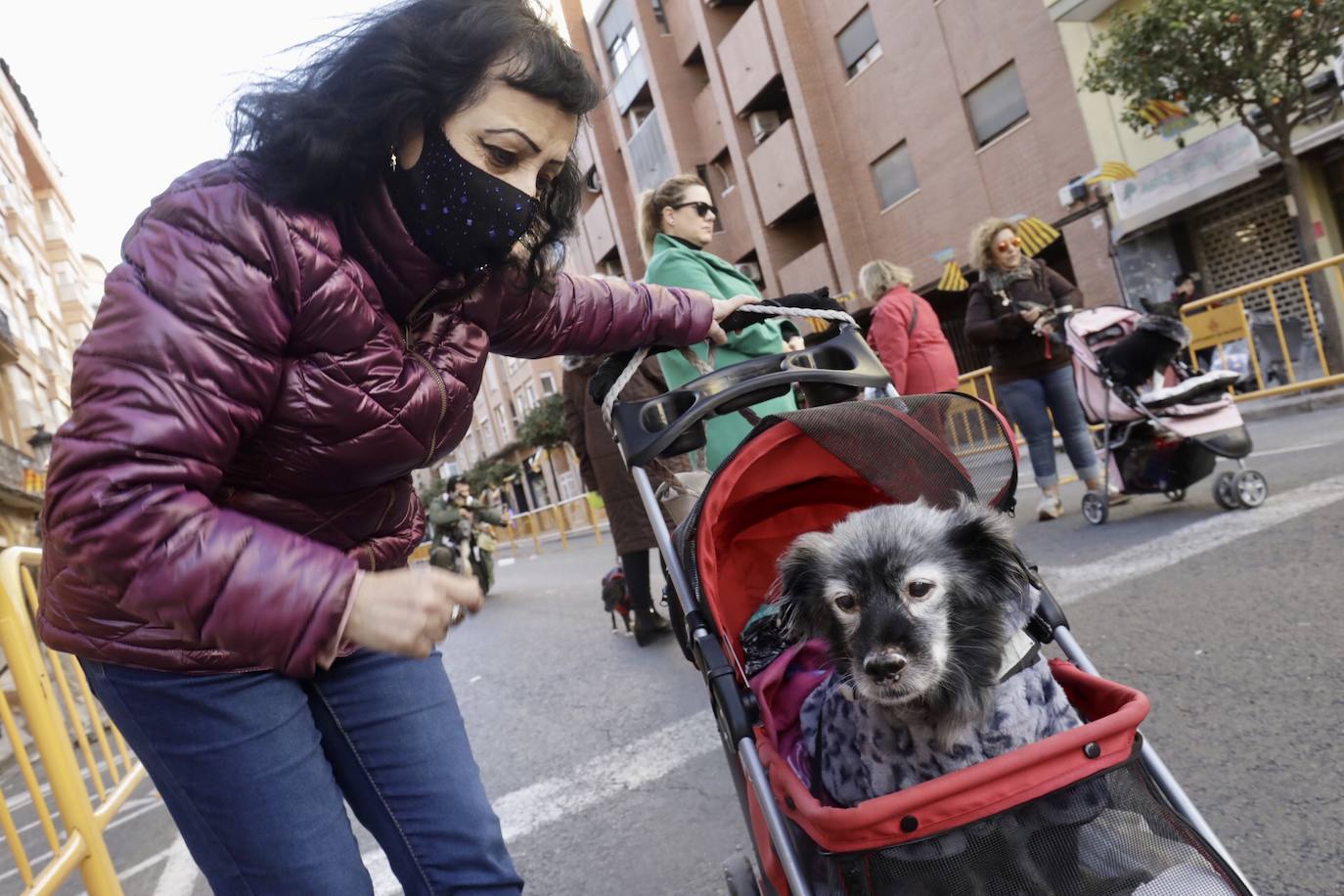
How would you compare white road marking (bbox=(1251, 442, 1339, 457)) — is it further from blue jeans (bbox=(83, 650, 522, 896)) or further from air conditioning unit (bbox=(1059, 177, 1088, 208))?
air conditioning unit (bbox=(1059, 177, 1088, 208))

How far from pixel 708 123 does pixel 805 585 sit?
26575 mm

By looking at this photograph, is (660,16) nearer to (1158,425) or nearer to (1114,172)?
(1114,172)

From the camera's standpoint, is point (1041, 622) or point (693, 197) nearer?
point (1041, 622)

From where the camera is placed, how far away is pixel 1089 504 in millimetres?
5934

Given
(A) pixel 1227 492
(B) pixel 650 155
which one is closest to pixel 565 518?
(B) pixel 650 155

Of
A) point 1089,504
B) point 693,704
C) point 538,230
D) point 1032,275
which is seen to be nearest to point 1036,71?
point 1032,275

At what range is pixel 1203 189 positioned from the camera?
1401 centimetres

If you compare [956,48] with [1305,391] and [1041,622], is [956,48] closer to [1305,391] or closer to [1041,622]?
[1305,391]

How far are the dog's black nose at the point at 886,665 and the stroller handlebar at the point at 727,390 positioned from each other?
875 mm

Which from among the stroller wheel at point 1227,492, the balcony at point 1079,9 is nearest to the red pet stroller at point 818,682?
the stroller wheel at point 1227,492

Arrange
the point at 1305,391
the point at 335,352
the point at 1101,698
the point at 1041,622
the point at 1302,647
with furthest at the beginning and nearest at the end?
the point at 1305,391 → the point at 1302,647 → the point at 1041,622 → the point at 1101,698 → the point at 335,352

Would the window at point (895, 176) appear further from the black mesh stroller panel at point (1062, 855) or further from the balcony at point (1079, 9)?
the black mesh stroller panel at point (1062, 855)

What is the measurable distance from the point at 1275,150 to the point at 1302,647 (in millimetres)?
12197

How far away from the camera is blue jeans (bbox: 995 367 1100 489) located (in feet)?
20.4
